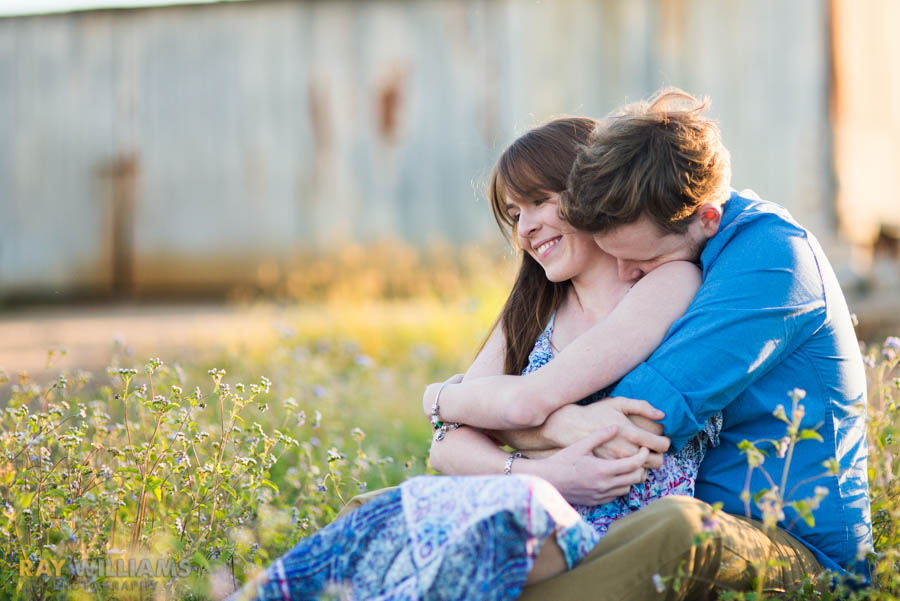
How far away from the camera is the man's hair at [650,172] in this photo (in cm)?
240

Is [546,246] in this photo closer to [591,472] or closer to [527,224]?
[527,224]

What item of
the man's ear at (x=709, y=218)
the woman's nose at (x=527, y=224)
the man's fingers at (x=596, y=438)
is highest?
the man's ear at (x=709, y=218)

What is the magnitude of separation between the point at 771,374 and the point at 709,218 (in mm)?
435

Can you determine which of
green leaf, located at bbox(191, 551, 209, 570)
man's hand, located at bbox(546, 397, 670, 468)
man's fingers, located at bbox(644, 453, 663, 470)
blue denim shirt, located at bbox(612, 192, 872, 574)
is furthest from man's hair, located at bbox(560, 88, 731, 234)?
green leaf, located at bbox(191, 551, 209, 570)

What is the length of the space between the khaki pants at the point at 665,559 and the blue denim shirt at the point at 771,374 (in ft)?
0.70

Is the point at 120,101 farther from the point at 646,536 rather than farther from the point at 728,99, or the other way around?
the point at 646,536

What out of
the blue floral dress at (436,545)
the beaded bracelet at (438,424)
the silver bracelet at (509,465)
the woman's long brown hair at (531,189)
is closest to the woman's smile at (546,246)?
the woman's long brown hair at (531,189)

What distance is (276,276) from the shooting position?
10031mm

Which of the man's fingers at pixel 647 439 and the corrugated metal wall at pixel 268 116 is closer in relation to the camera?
the man's fingers at pixel 647 439

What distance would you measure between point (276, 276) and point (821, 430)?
8168 mm

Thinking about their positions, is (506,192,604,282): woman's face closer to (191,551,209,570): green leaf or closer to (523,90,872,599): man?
(523,90,872,599): man

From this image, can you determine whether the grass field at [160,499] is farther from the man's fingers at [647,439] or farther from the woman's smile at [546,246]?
the woman's smile at [546,246]

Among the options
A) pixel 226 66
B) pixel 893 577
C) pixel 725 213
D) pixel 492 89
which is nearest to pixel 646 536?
pixel 893 577

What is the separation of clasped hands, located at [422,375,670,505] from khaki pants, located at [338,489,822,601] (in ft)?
0.47
